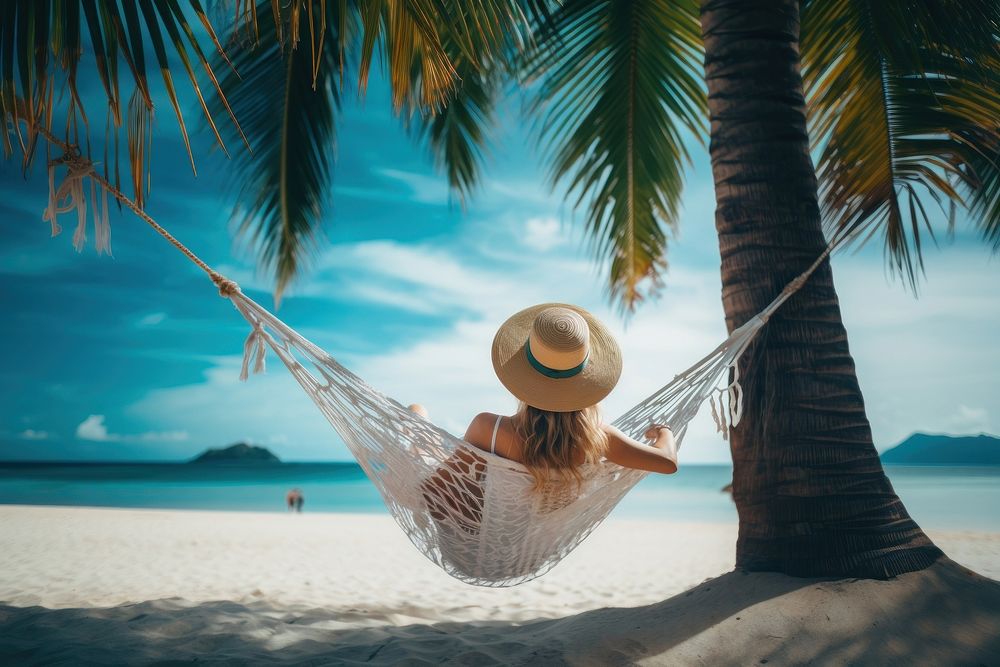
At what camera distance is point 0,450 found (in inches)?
1205

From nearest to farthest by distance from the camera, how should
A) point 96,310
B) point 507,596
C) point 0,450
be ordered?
point 507,596
point 96,310
point 0,450

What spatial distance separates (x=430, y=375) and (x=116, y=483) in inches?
463

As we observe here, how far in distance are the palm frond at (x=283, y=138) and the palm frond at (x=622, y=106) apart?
1139 mm

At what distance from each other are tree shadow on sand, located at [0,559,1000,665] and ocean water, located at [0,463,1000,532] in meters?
9.23

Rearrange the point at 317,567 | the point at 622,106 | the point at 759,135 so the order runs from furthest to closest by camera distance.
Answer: the point at 317,567 < the point at 622,106 < the point at 759,135

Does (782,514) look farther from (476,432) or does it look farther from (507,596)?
(507,596)

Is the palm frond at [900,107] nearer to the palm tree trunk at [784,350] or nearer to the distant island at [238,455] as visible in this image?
the palm tree trunk at [784,350]

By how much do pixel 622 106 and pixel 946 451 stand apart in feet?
97.7

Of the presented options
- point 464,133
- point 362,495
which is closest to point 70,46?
point 464,133

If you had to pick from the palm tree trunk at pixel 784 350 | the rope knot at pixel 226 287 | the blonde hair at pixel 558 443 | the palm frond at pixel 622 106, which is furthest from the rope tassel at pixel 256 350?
the palm frond at pixel 622 106

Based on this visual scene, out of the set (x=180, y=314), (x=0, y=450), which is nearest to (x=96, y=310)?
(x=180, y=314)

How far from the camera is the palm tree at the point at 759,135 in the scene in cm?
154

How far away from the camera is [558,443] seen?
60.7 inches

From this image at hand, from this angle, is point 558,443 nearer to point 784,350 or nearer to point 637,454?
point 637,454
